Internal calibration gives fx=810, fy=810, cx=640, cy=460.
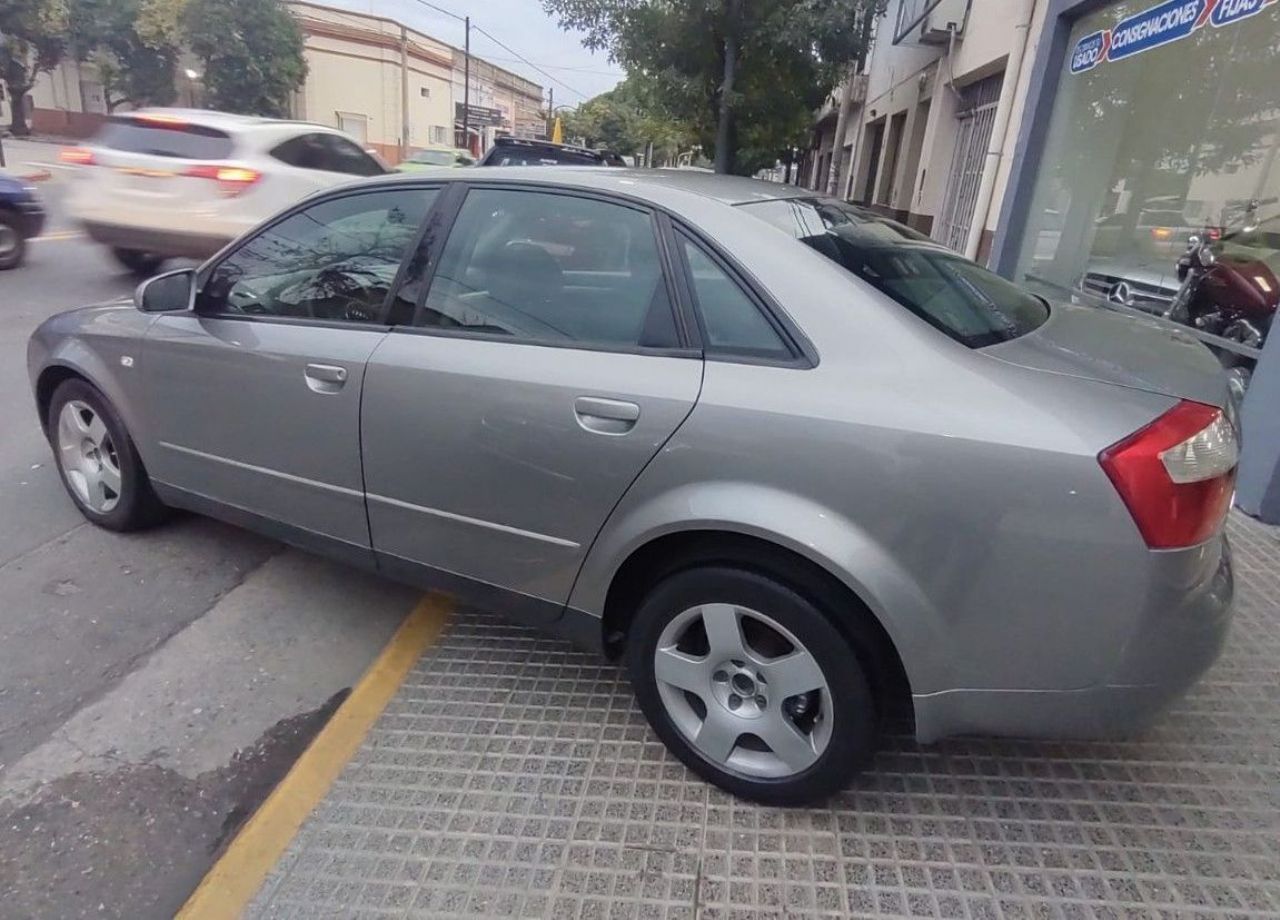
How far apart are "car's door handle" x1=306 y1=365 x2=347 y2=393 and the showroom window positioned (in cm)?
520

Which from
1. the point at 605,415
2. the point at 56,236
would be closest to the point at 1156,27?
the point at 605,415

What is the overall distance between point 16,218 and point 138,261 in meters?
1.29

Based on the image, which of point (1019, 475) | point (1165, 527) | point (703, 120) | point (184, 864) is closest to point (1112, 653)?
point (1165, 527)

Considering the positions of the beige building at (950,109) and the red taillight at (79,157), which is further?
the beige building at (950,109)

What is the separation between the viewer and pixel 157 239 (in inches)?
305

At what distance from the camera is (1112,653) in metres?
1.80

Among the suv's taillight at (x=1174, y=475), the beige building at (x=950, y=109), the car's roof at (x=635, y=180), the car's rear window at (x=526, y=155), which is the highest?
the beige building at (x=950, y=109)

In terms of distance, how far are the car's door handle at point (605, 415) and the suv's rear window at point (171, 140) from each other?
7.05 m

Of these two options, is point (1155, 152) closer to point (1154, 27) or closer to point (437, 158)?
point (1154, 27)

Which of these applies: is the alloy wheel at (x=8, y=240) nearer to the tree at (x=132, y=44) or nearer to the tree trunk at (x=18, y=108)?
the tree at (x=132, y=44)

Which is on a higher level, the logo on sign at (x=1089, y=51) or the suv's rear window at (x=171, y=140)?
the logo on sign at (x=1089, y=51)

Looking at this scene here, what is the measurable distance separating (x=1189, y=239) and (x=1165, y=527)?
5.12 meters

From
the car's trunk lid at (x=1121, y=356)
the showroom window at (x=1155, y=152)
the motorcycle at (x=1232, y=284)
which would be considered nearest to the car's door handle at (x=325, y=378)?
the car's trunk lid at (x=1121, y=356)

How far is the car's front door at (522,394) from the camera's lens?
2.17 meters
